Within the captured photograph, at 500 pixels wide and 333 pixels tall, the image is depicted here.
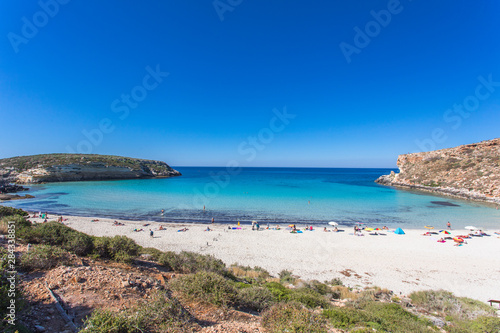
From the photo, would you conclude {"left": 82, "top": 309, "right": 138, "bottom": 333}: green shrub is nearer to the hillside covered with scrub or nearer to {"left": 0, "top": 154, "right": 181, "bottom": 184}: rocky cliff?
the hillside covered with scrub

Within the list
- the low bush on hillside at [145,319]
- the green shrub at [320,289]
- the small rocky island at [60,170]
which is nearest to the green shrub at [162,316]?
the low bush on hillside at [145,319]

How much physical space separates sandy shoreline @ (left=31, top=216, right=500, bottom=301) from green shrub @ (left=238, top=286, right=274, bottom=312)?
640cm

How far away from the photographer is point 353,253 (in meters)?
15.5

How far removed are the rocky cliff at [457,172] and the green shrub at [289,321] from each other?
5316 centimetres

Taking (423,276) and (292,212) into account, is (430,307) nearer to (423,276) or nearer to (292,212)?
(423,276)

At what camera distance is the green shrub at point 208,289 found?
543 centimetres

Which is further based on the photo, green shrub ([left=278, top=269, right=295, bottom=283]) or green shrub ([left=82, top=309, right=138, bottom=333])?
green shrub ([left=278, top=269, right=295, bottom=283])

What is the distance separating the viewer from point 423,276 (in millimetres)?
11922

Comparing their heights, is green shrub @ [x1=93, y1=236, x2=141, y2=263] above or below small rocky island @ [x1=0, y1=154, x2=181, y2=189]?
below

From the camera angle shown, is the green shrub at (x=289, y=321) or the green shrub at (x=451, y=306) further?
the green shrub at (x=451, y=306)

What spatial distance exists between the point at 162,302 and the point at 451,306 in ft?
32.5

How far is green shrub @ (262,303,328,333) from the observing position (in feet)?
13.3

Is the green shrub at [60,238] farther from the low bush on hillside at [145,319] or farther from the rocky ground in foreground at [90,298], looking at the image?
the low bush on hillside at [145,319]

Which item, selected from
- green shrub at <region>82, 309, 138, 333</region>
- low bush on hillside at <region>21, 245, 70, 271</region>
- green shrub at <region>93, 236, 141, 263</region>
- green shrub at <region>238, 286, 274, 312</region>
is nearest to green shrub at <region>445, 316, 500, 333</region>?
green shrub at <region>238, 286, 274, 312</region>
